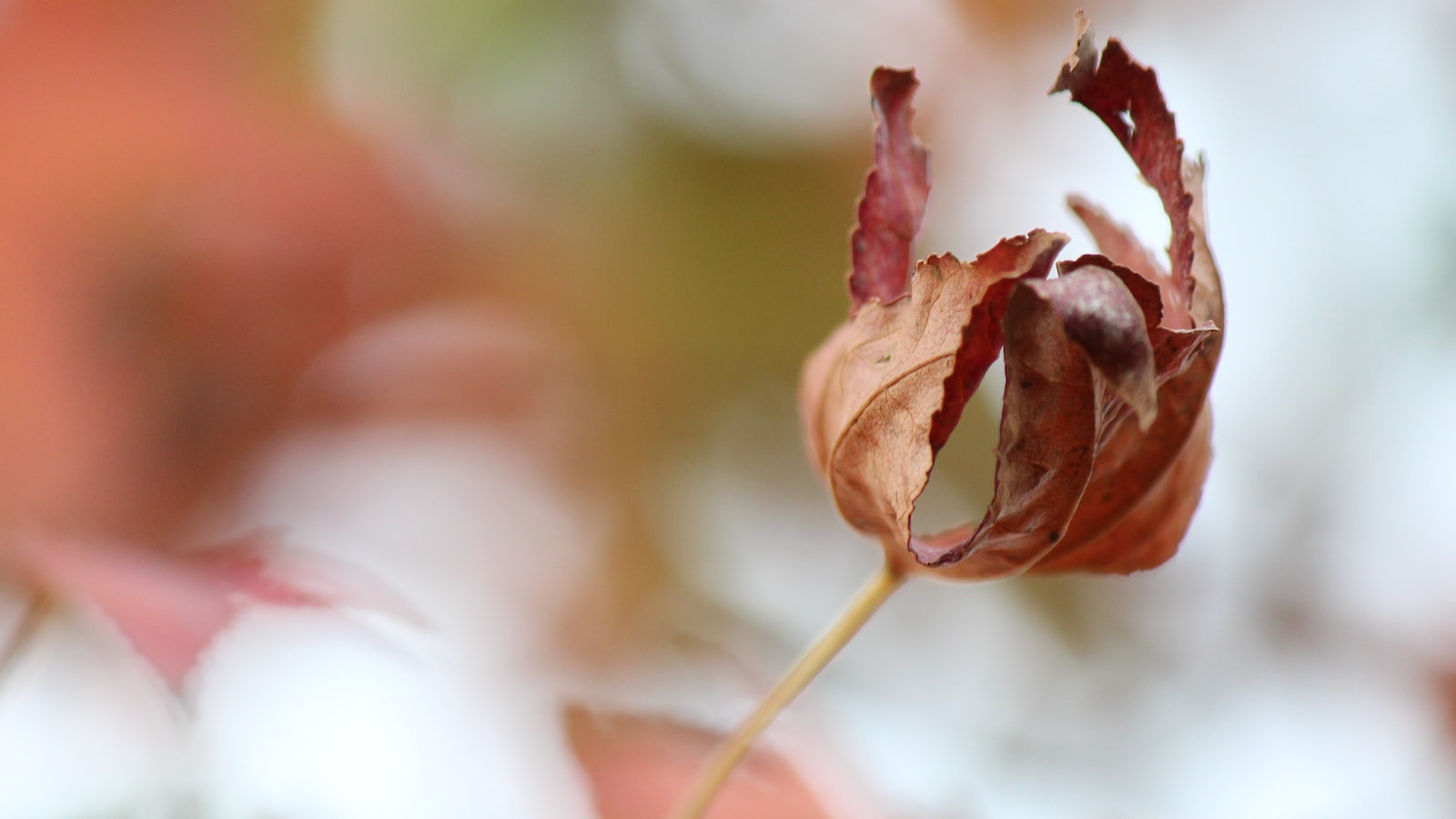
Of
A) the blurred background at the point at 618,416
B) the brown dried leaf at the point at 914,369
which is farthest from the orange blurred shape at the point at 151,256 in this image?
the brown dried leaf at the point at 914,369

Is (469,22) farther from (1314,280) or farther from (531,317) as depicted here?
(1314,280)

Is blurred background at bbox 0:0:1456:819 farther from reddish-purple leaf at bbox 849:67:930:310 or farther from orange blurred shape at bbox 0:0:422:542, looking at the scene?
reddish-purple leaf at bbox 849:67:930:310

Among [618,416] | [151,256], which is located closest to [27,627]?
[151,256]

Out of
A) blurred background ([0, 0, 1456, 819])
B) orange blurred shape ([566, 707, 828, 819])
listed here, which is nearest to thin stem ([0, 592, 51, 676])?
blurred background ([0, 0, 1456, 819])

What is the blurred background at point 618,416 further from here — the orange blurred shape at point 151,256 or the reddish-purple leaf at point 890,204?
the reddish-purple leaf at point 890,204

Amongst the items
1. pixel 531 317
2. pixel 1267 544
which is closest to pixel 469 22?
pixel 531 317
